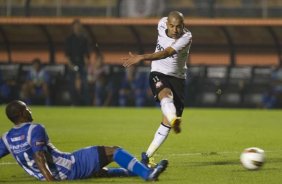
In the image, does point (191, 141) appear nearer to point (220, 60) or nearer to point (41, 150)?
point (41, 150)

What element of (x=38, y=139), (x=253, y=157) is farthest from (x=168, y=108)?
(x=38, y=139)

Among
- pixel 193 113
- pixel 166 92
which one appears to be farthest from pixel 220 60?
pixel 166 92

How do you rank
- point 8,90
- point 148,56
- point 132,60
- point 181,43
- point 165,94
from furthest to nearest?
point 8,90 < point 165,94 < point 181,43 < point 148,56 < point 132,60

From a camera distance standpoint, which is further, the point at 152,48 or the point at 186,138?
the point at 152,48

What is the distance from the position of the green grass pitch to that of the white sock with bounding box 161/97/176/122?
0.65m

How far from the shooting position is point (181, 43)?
36.6ft

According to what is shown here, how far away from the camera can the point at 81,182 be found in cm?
940

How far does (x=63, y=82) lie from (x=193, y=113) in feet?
16.6

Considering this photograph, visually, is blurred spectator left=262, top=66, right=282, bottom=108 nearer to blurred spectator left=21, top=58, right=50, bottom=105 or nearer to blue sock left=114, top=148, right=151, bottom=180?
blurred spectator left=21, top=58, right=50, bottom=105

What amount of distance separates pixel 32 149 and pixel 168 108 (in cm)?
252

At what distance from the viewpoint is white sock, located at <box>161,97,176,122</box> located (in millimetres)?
10972

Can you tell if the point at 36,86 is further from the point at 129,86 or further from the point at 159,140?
the point at 159,140

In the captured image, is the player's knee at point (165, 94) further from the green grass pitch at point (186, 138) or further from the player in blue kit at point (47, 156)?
the player in blue kit at point (47, 156)

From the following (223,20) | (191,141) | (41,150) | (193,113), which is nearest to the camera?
(41,150)
